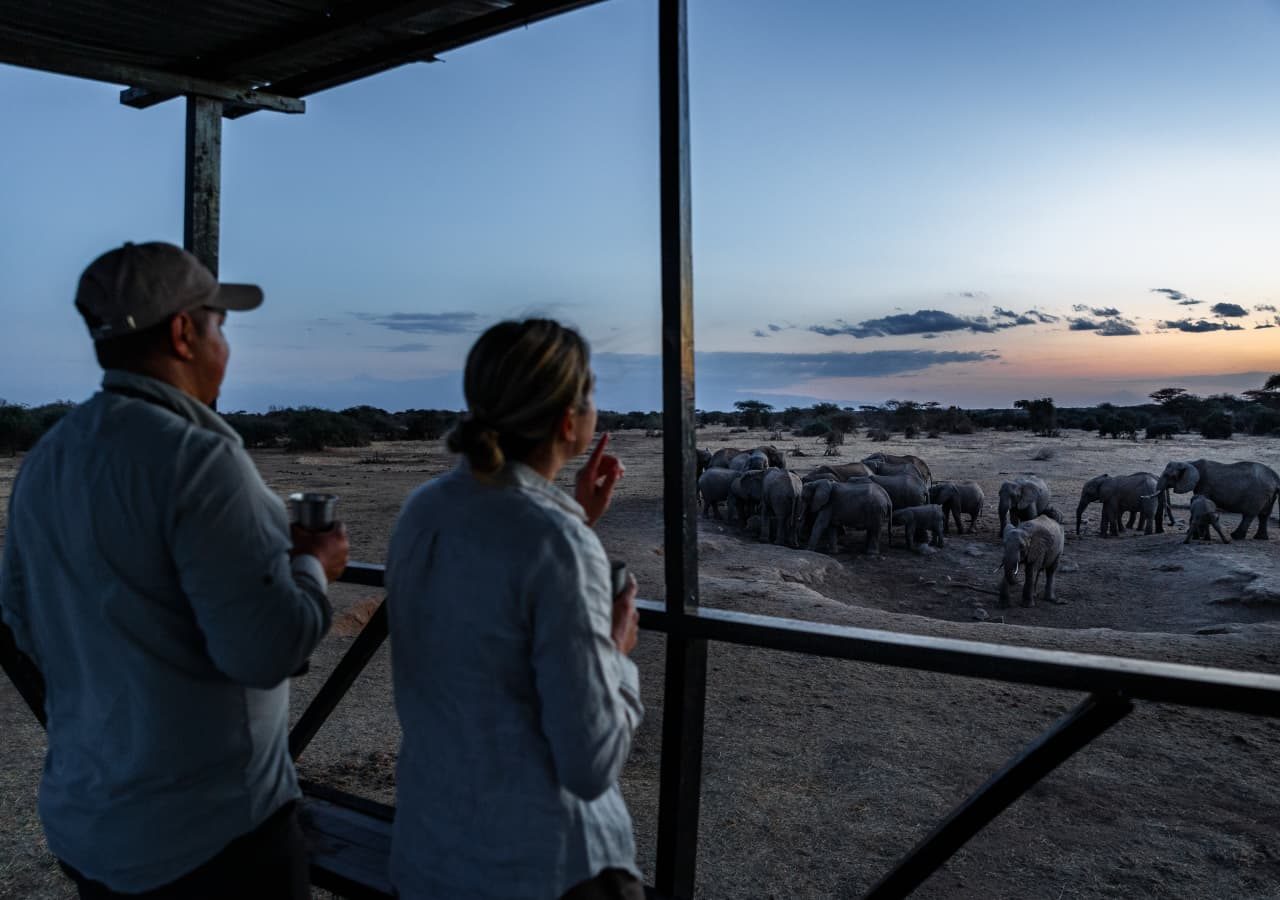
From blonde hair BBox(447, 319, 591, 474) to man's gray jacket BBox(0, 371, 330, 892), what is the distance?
0.33 metres

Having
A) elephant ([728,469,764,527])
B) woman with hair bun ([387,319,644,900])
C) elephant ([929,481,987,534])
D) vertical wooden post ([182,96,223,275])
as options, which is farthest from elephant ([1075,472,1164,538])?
woman with hair bun ([387,319,644,900])

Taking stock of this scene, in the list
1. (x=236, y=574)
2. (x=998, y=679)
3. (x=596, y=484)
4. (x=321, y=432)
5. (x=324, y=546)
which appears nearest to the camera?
(x=236, y=574)

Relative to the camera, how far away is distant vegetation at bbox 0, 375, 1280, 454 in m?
30.0

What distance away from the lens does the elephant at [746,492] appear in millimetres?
19375

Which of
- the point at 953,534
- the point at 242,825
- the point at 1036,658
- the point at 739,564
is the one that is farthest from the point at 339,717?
the point at 953,534

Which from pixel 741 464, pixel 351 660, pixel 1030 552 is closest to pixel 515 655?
pixel 351 660

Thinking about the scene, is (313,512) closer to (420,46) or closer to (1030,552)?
(420,46)

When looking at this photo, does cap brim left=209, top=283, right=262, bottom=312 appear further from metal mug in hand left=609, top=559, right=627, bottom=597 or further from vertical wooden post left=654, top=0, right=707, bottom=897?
vertical wooden post left=654, top=0, right=707, bottom=897

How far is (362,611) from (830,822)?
4090 mm

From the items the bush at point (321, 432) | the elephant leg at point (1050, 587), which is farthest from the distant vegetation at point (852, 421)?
the elephant leg at point (1050, 587)

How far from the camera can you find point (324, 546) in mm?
1577

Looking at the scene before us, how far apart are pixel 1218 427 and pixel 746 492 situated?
35164mm

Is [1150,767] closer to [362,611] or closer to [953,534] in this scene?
[362,611]

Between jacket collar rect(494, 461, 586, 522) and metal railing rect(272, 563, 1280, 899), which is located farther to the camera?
metal railing rect(272, 563, 1280, 899)
